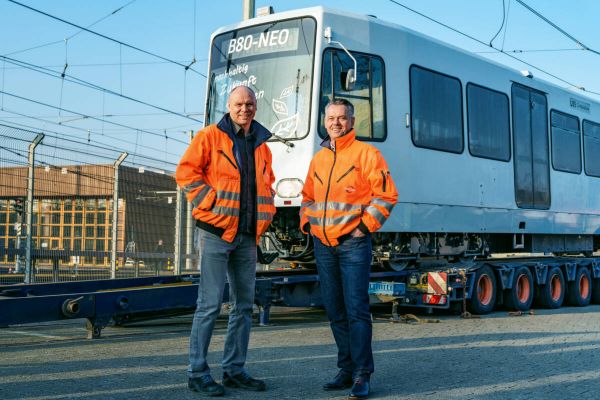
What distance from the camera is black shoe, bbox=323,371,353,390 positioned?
4.88 m

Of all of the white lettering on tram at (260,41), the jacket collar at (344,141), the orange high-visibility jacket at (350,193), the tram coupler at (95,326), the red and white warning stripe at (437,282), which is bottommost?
the tram coupler at (95,326)

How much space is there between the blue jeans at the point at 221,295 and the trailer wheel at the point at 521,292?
25.0 ft

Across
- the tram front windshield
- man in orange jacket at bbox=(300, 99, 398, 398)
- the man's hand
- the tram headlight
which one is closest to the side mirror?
the tram front windshield

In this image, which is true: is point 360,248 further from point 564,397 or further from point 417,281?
point 417,281

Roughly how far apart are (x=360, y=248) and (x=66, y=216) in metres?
7.42

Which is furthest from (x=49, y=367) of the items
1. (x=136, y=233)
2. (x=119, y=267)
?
(x=136, y=233)

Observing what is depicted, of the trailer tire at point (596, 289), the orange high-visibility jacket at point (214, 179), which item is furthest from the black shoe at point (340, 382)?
the trailer tire at point (596, 289)

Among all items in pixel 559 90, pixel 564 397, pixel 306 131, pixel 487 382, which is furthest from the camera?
pixel 559 90

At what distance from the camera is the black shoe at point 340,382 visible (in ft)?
16.0

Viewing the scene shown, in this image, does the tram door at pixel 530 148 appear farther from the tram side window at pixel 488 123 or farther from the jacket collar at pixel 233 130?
the jacket collar at pixel 233 130

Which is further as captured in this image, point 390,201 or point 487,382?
point 487,382

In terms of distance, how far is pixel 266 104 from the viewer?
901 centimetres

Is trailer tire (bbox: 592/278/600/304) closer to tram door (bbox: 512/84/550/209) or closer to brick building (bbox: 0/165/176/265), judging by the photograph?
tram door (bbox: 512/84/550/209)

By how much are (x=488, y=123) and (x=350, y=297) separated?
7.27 meters
